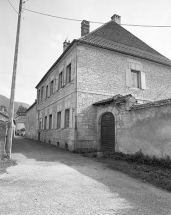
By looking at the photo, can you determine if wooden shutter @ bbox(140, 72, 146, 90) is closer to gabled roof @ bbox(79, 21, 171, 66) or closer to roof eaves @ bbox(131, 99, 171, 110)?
gabled roof @ bbox(79, 21, 171, 66)

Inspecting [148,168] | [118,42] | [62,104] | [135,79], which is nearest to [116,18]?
[118,42]

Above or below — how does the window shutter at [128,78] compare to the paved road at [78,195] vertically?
above

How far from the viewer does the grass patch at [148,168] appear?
441 centimetres

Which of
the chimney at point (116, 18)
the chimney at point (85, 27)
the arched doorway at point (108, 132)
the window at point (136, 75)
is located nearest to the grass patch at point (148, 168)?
the arched doorway at point (108, 132)

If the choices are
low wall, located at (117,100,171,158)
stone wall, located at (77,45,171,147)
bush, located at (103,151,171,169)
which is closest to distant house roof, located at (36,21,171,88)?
stone wall, located at (77,45,171,147)

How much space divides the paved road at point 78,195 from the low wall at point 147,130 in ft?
6.49

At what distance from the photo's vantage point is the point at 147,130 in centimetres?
663

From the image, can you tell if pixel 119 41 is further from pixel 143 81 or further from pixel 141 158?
pixel 141 158

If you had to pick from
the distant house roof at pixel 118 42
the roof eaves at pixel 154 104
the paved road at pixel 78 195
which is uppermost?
the distant house roof at pixel 118 42

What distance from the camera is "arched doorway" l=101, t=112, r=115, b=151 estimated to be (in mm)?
8836

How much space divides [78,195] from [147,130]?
4.19 metres

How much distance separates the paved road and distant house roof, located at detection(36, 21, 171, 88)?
824cm

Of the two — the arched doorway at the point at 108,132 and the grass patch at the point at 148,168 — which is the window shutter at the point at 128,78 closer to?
the arched doorway at the point at 108,132

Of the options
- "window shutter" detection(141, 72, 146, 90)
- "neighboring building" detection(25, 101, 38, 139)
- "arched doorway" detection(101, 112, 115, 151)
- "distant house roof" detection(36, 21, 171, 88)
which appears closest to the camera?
"arched doorway" detection(101, 112, 115, 151)
